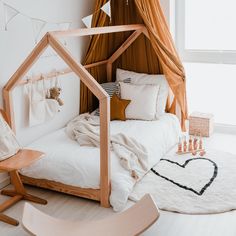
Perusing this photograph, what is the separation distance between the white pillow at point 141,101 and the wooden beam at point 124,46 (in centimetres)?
54

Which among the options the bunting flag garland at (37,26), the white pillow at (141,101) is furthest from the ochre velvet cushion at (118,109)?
the bunting flag garland at (37,26)

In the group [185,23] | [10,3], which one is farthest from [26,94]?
[185,23]

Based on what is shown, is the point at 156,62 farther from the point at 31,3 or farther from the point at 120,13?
the point at 31,3

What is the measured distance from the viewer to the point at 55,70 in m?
4.00

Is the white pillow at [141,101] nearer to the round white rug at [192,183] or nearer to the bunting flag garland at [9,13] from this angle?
the round white rug at [192,183]

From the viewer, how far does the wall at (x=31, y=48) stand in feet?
11.3

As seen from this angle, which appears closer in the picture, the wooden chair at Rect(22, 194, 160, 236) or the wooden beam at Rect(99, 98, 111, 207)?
the wooden chair at Rect(22, 194, 160, 236)

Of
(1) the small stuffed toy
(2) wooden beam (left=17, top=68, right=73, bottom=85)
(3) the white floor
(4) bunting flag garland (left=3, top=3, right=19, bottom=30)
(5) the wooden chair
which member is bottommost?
(3) the white floor

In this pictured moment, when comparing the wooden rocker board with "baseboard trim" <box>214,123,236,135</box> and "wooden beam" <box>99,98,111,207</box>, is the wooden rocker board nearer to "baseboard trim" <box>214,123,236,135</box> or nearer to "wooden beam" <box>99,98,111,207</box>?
"wooden beam" <box>99,98,111,207</box>

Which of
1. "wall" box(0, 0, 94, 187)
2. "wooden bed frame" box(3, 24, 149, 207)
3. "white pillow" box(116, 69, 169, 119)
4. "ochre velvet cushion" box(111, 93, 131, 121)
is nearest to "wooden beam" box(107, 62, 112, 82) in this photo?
"white pillow" box(116, 69, 169, 119)

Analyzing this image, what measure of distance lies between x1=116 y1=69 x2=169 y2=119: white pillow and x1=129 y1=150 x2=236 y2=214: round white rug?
528 mm

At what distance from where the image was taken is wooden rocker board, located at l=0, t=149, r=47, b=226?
294 cm

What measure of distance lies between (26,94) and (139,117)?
3.88ft

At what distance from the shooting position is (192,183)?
347 cm
